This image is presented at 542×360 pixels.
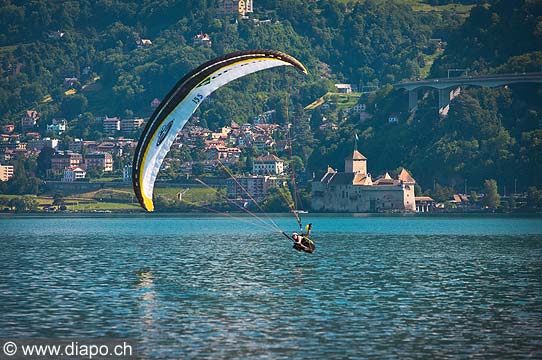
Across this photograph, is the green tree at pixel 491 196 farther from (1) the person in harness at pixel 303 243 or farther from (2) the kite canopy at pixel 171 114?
(2) the kite canopy at pixel 171 114

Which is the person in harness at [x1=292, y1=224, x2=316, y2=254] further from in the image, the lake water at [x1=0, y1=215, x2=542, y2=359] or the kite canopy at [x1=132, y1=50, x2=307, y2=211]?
the kite canopy at [x1=132, y1=50, x2=307, y2=211]

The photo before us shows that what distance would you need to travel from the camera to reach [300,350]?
1565 inches

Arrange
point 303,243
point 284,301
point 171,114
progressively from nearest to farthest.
A: point 171,114 < point 303,243 < point 284,301

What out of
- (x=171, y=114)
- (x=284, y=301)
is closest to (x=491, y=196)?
(x=284, y=301)

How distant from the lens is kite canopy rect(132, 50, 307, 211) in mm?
46094

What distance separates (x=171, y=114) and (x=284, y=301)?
29.4 feet

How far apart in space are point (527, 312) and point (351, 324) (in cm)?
727

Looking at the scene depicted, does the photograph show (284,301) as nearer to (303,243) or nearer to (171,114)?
(303,243)

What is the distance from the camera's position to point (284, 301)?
51000mm

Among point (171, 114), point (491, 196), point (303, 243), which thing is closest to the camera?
point (171, 114)

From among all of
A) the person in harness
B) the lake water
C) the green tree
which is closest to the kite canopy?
the lake water

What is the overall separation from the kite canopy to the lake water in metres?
4.77

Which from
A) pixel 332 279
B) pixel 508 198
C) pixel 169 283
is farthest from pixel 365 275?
pixel 508 198

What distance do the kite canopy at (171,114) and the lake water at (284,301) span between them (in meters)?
4.77
